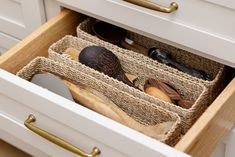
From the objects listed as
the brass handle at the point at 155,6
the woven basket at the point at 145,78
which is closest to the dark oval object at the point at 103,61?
the woven basket at the point at 145,78

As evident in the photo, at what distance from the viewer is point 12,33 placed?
4.02ft

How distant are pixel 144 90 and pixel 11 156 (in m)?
0.37

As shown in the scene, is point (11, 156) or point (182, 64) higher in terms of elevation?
point (182, 64)

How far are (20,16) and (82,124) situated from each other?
459 millimetres

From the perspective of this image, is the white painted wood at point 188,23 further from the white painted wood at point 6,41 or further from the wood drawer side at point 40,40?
the white painted wood at point 6,41

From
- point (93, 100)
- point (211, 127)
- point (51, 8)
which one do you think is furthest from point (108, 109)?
point (51, 8)

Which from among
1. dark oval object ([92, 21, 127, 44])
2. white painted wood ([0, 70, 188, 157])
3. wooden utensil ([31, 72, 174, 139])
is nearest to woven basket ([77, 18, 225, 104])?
dark oval object ([92, 21, 127, 44])

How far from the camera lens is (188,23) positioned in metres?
0.90

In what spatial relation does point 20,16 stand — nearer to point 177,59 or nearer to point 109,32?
point 109,32

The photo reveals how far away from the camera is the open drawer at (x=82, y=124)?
76 cm

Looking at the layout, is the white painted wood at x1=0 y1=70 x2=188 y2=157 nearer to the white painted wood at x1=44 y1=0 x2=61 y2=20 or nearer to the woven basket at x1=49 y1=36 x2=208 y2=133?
the woven basket at x1=49 y1=36 x2=208 y2=133

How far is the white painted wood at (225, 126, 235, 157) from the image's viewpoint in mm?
948

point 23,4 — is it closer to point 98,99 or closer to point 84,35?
point 84,35

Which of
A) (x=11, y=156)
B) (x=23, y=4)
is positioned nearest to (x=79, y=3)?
(x=23, y=4)
